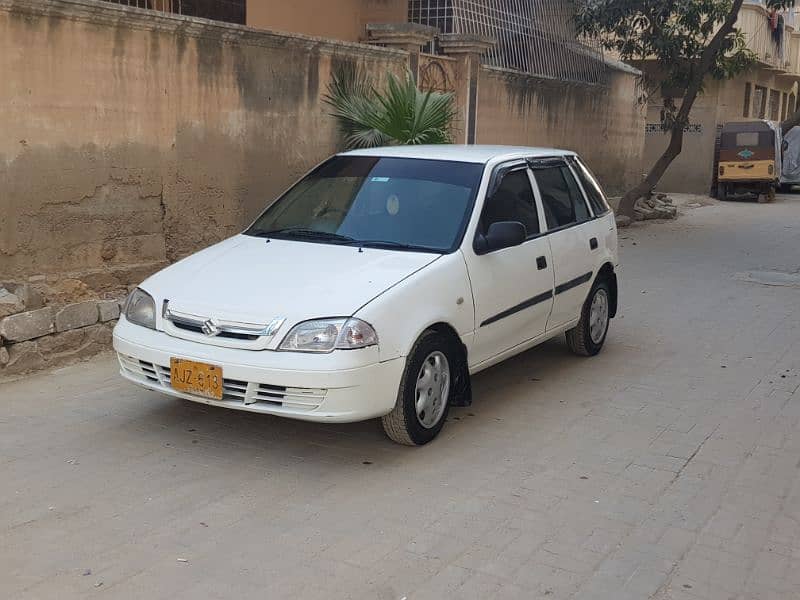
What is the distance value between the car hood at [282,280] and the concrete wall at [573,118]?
8.38 metres

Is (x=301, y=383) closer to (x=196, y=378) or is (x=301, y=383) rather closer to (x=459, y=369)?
(x=196, y=378)

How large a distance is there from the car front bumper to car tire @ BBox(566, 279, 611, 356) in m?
2.80

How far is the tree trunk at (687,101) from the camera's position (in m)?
16.3

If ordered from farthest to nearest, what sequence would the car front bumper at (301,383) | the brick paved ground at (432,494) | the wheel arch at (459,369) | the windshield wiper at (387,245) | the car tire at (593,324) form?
the car tire at (593,324), the windshield wiper at (387,245), the wheel arch at (459,369), the car front bumper at (301,383), the brick paved ground at (432,494)

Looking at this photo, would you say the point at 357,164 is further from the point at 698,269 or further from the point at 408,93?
the point at 698,269

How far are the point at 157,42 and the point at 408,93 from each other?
3.00m

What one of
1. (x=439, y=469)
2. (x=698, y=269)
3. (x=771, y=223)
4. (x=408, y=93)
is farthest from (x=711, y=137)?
(x=439, y=469)

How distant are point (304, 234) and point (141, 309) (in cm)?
121

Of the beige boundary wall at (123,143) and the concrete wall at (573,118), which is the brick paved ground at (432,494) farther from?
the concrete wall at (573,118)

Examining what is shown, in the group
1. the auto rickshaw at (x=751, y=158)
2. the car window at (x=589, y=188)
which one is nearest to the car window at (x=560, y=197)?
the car window at (x=589, y=188)

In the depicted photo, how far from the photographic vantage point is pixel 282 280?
517cm

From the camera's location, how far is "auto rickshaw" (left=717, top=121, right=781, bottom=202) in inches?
963

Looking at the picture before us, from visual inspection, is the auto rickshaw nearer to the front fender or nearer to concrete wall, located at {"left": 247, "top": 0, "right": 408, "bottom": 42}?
concrete wall, located at {"left": 247, "top": 0, "right": 408, "bottom": 42}

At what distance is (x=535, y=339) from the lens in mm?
6516
